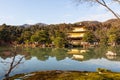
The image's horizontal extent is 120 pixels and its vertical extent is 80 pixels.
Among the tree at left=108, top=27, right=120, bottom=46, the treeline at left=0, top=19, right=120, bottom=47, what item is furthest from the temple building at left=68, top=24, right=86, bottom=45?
the tree at left=108, top=27, right=120, bottom=46

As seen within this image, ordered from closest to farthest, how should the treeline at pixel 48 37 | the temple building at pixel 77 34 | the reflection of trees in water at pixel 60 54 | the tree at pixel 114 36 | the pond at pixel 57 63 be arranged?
the pond at pixel 57 63 → the reflection of trees in water at pixel 60 54 → the treeline at pixel 48 37 → the tree at pixel 114 36 → the temple building at pixel 77 34

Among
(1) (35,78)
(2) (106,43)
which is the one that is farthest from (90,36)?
(1) (35,78)

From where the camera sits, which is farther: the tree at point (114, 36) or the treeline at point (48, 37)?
the tree at point (114, 36)

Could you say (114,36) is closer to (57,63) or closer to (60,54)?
(60,54)

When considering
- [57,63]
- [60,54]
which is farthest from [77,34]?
[57,63]

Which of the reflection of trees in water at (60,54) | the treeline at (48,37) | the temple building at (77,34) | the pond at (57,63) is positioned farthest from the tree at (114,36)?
the pond at (57,63)

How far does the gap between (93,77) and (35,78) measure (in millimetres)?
3692

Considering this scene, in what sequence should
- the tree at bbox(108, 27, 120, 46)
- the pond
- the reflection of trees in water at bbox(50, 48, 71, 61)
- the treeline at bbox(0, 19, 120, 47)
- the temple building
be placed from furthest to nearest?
the temple building < the tree at bbox(108, 27, 120, 46) < the treeline at bbox(0, 19, 120, 47) < the reflection of trees in water at bbox(50, 48, 71, 61) < the pond

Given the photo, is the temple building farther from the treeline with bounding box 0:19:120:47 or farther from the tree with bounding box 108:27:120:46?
the tree with bounding box 108:27:120:46

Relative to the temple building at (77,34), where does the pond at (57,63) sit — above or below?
below


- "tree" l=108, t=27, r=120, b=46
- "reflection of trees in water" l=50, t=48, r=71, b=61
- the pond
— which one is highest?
"tree" l=108, t=27, r=120, b=46

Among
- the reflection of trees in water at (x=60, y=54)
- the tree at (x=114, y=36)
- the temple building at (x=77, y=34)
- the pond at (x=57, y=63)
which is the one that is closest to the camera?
the pond at (x=57, y=63)

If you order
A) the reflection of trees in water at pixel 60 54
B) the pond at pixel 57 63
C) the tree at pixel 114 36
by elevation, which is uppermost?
the tree at pixel 114 36

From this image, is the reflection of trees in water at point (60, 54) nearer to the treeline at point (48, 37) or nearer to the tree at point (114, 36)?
the treeline at point (48, 37)
